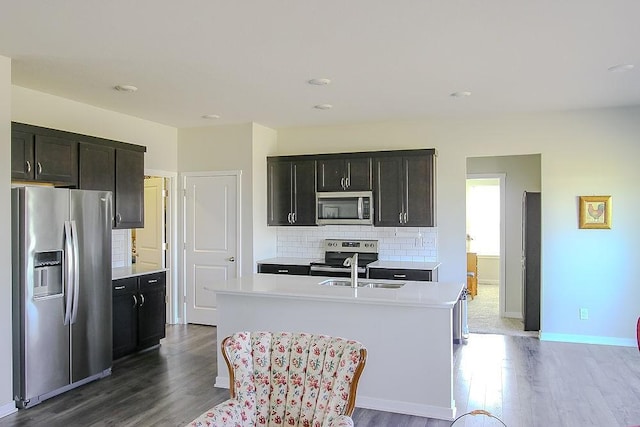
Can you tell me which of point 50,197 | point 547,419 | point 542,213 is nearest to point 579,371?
point 547,419

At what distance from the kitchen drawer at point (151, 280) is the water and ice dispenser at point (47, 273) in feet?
3.93

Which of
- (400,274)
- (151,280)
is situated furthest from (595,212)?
(151,280)

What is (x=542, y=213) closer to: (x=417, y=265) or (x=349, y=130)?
(x=417, y=265)

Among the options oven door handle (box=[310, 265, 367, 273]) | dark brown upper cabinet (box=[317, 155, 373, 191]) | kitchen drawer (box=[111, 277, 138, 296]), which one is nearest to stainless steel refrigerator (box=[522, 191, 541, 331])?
dark brown upper cabinet (box=[317, 155, 373, 191])

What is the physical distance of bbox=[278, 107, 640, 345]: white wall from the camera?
5418 millimetres

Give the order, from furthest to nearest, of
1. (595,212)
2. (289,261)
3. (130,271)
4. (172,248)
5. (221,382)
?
1. (172,248)
2. (289,261)
3. (595,212)
4. (130,271)
5. (221,382)

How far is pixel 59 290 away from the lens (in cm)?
397

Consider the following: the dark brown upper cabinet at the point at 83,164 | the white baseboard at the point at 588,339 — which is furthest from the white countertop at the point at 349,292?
the white baseboard at the point at 588,339

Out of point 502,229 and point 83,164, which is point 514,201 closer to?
point 502,229

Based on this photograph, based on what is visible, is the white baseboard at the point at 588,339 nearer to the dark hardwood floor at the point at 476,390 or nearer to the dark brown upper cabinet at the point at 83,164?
the dark hardwood floor at the point at 476,390

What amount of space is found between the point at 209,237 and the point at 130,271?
1378 millimetres

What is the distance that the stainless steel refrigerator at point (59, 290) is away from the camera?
371 cm

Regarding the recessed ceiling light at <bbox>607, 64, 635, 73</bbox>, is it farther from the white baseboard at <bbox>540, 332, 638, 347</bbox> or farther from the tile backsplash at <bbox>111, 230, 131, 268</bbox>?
the tile backsplash at <bbox>111, 230, 131, 268</bbox>

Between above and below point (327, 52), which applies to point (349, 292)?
below
